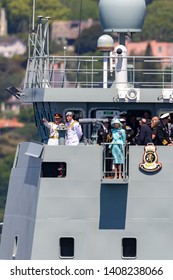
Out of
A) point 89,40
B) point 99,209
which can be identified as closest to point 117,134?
point 99,209

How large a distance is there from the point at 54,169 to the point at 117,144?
1727 millimetres

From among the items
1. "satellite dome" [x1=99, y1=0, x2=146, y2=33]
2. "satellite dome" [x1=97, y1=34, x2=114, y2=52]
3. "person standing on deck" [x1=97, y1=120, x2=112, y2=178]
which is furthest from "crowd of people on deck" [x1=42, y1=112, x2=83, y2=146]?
"satellite dome" [x1=97, y1=34, x2=114, y2=52]

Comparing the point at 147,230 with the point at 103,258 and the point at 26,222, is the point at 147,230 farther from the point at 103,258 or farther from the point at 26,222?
the point at 26,222

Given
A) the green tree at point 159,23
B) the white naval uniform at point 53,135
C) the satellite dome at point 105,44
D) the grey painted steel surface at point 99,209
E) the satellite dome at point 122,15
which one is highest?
the green tree at point 159,23

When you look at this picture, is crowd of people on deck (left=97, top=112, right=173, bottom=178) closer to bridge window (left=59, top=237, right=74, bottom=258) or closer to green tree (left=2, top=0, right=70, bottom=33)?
bridge window (left=59, top=237, right=74, bottom=258)

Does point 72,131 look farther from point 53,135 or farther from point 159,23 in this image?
point 159,23

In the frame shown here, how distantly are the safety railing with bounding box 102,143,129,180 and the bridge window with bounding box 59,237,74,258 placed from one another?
180cm

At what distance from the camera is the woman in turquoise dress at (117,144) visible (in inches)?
1352

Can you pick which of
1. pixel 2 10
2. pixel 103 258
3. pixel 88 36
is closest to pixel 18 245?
pixel 103 258

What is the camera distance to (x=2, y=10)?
19788 cm

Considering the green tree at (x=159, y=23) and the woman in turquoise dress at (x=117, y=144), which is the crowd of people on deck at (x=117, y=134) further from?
the green tree at (x=159, y=23)

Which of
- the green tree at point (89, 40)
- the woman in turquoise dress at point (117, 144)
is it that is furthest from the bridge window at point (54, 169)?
the green tree at point (89, 40)
